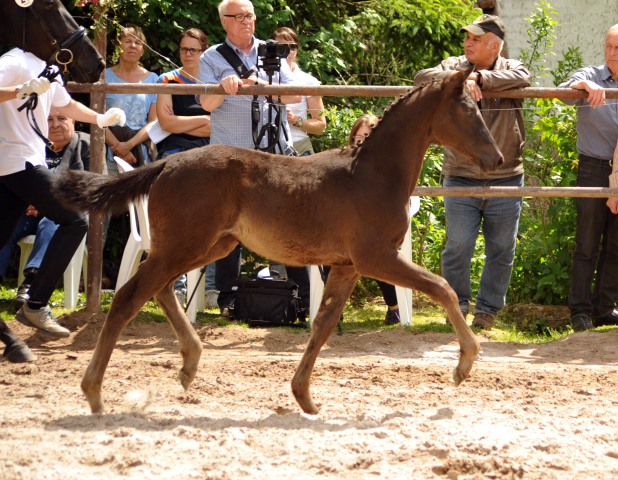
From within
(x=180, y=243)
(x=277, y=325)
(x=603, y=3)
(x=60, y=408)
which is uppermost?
(x=603, y=3)

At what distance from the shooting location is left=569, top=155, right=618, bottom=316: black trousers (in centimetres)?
643

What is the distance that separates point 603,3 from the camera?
10.4 meters

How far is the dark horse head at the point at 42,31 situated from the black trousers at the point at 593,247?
4576mm

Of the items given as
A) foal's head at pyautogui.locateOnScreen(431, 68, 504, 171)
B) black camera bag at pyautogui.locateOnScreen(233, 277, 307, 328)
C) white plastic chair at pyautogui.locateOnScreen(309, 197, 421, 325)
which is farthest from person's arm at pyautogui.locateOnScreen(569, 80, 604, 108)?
black camera bag at pyautogui.locateOnScreen(233, 277, 307, 328)

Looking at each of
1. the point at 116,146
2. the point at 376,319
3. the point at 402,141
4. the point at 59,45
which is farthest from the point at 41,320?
the point at 402,141

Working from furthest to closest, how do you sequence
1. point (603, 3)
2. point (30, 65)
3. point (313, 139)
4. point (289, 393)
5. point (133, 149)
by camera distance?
point (603, 3)
point (313, 139)
point (133, 149)
point (30, 65)
point (289, 393)

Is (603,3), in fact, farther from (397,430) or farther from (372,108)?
(397,430)

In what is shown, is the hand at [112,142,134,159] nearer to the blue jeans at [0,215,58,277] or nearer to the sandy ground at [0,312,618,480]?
the blue jeans at [0,215,58,277]

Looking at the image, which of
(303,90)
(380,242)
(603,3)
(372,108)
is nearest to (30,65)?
(303,90)

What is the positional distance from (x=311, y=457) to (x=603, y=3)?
965cm

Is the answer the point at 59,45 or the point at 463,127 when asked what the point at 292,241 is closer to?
the point at 463,127

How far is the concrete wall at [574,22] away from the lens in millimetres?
10367

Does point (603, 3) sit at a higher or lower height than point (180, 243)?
higher

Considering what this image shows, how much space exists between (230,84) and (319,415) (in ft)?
9.85
